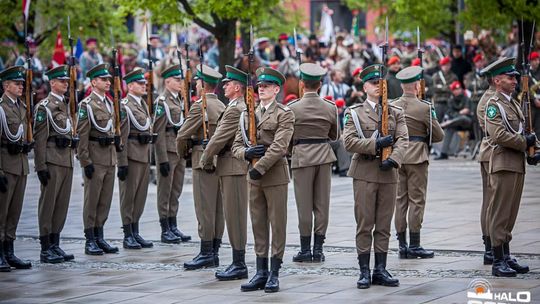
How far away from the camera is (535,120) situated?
25.8 metres

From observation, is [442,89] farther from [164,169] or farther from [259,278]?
[259,278]

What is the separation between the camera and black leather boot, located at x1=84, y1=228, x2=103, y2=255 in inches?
625

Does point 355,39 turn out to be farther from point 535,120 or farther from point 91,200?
point 91,200

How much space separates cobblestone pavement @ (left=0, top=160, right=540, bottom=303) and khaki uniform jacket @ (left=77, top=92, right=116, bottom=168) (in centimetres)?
118

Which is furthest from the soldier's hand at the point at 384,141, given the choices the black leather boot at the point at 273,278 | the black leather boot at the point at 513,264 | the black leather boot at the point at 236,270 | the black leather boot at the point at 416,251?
the black leather boot at the point at 416,251

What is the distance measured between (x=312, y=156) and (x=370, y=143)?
2157 millimetres

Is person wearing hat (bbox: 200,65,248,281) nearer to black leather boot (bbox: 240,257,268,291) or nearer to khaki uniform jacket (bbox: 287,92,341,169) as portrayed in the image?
black leather boot (bbox: 240,257,268,291)

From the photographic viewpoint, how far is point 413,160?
14922mm

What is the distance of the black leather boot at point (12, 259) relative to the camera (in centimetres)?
1487

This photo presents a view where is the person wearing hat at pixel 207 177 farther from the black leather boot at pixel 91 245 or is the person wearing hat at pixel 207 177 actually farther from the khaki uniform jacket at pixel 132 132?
the khaki uniform jacket at pixel 132 132

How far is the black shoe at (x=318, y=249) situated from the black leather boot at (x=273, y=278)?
6.16 ft

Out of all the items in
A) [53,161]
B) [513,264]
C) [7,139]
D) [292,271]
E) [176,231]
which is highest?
[7,139]

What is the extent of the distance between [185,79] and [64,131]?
1.87m

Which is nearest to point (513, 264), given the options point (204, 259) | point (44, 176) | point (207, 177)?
point (204, 259)
